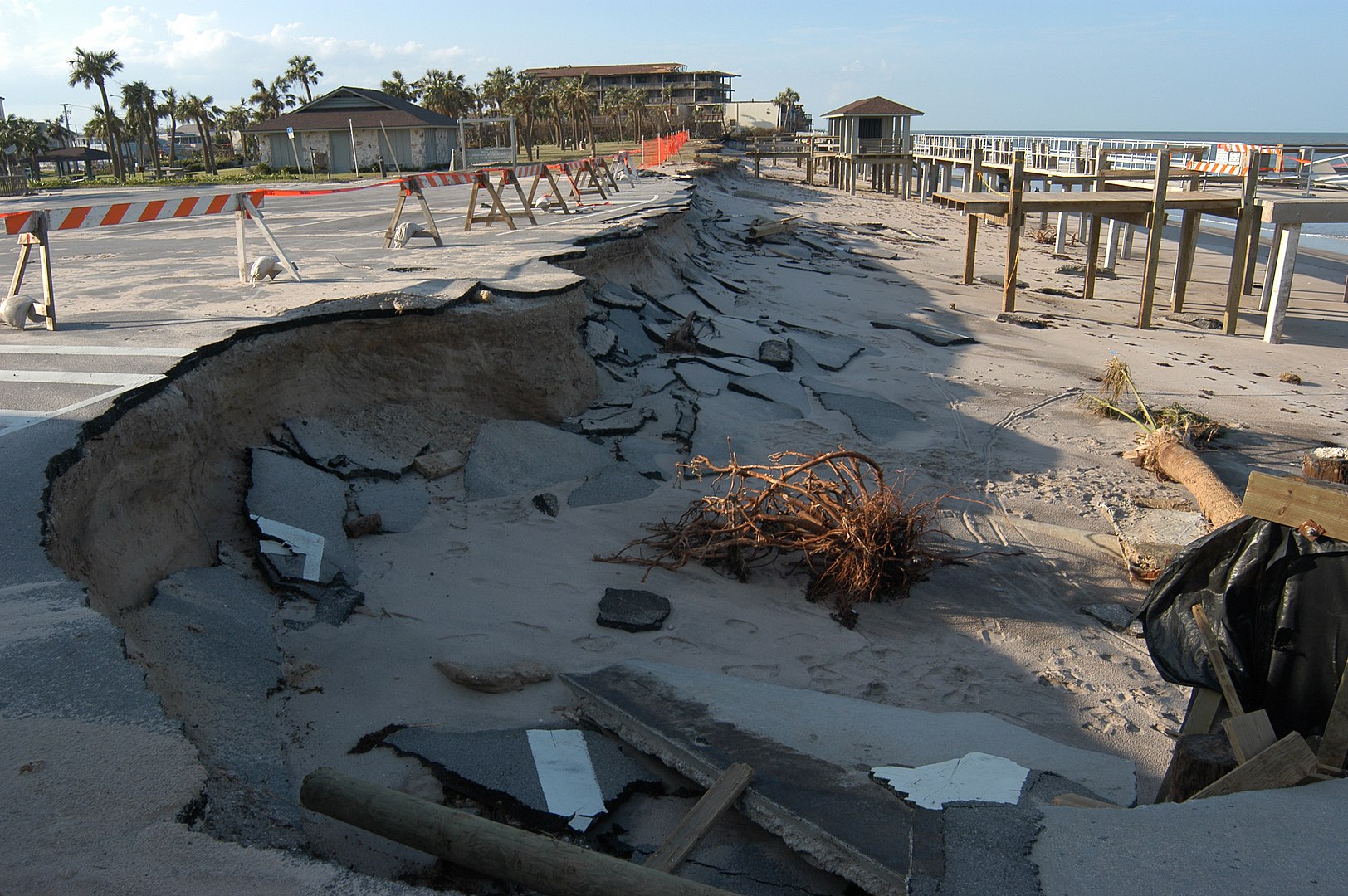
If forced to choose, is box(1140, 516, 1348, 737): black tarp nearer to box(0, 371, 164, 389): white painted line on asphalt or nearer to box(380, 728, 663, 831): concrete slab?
box(380, 728, 663, 831): concrete slab

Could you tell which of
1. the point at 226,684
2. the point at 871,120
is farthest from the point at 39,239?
the point at 871,120

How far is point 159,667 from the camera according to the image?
344cm

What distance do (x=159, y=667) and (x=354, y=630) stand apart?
4.03 ft

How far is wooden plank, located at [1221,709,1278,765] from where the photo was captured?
279 cm

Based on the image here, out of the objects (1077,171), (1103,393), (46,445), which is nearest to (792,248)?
(1077,171)

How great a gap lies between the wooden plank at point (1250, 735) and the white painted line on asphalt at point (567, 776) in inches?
81.7

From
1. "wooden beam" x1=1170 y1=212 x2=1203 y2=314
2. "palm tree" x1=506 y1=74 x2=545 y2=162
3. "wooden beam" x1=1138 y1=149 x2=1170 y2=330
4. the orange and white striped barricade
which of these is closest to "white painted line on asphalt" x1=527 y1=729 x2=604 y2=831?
the orange and white striped barricade

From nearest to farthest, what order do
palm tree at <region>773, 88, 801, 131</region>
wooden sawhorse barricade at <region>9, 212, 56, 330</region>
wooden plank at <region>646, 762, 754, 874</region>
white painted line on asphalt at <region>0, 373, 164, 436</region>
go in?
wooden plank at <region>646, 762, 754, 874</region>, white painted line on asphalt at <region>0, 373, 164, 436</region>, wooden sawhorse barricade at <region>9, 212, 56, 330</region>, palm tree at <region>773, 88, 801, 131</region>

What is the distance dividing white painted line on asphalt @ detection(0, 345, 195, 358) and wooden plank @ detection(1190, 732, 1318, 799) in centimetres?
579

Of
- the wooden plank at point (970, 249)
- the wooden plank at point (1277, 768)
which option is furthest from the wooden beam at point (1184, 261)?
the wooden plank at point (1277, 768)

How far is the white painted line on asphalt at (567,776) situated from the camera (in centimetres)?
329

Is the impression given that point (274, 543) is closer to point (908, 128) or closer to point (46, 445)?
point (46, 445)

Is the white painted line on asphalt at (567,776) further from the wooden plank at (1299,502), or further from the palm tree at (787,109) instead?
the palm tree at (787,109)

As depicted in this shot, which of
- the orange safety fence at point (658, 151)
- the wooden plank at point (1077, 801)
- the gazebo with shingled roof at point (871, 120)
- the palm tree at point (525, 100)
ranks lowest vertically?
the wooden plank at point (1077, 801)
